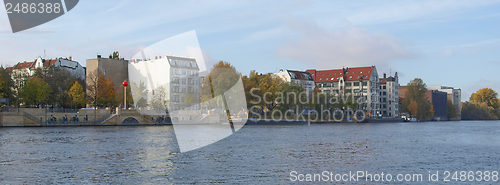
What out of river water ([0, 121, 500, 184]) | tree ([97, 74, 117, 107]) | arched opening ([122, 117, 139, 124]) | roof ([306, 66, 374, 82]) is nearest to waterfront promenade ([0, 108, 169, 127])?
arched opening ([122, 117, 139, 124])

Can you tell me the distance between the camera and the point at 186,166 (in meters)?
30.4

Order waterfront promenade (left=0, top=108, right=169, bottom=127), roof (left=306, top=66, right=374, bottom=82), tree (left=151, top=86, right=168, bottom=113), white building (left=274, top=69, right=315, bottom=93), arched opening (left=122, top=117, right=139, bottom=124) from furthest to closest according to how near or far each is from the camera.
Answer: roof (left=306, top=66, right=374, bottom=82) → white building (left=274, top=69, right=315, bottom=93) → tree (left=151, top=86, right=168, bottom=113) → arched opening (left=122, top=117, right=139, bottom=124) → waterfront promenade (left=0, top=108, right=169, bottom=127)

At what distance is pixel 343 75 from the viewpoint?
611ft

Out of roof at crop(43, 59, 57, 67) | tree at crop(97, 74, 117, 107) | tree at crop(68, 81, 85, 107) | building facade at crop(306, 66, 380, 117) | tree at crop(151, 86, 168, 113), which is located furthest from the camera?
building facade at crop(306, 66, 380, 117)

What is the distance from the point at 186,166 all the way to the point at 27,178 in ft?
27.8

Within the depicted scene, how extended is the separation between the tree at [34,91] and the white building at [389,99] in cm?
12601

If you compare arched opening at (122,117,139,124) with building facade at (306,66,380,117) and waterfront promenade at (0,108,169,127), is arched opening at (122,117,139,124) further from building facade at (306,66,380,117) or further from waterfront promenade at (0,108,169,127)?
building facade at (306,66,380,117)

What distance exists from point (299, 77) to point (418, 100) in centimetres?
4573

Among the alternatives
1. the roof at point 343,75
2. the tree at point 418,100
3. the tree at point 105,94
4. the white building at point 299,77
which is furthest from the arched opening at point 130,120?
the tree at point 418,100

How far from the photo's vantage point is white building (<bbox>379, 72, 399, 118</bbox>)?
193m

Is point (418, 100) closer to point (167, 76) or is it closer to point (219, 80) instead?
point (167, 76)

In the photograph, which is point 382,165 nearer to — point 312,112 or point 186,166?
point 186,166

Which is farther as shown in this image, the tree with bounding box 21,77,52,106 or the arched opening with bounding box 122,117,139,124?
the arched opening with bounding box 122,117,139,124

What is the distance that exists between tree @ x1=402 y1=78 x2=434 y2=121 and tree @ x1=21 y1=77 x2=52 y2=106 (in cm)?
13016
